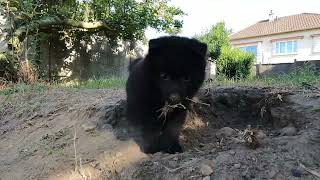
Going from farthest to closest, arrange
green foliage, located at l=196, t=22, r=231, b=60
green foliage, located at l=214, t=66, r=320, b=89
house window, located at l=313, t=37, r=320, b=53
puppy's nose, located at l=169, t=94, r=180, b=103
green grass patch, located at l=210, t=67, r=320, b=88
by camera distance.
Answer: house window, located at l=313, t=37, r=320, b=53
green foliage, located at l=196, t=22, r=231, b=60
green foliage, located at l=214, t=66, r=320, b=89
green grass patch, located at l=210, t=67, r=320, b=88
puppy's nose, located at l=169, t=94, r=180, b=103

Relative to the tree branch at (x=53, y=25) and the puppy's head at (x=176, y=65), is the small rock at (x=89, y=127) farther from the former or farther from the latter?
the tree branch at (x=53, y=25)

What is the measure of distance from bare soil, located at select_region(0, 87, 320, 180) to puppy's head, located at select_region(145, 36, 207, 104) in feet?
1.90

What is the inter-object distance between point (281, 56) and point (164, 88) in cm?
4337

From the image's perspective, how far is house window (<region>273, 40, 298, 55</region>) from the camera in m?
43.5

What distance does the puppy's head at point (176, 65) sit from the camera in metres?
3.52

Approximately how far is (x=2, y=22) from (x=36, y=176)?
970 centimetres

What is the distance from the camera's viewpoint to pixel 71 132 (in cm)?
448

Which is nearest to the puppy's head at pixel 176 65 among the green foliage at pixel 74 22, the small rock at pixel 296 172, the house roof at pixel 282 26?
the small rock at pixel 296 172

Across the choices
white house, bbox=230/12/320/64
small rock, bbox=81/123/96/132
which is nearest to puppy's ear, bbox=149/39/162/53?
small rock, bbox=81/123/96/132

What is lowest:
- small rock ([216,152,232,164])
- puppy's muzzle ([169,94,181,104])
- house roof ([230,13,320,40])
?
small rock ([216,152,232,164])

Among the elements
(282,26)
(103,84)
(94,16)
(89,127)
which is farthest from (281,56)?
(89,127)

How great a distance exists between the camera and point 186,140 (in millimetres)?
4461

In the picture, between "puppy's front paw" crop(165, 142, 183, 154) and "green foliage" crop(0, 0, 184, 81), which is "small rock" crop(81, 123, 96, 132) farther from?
"green foliage" crop(0, 0, 184, 81)

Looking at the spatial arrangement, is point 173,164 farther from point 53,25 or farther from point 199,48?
point 53,25
